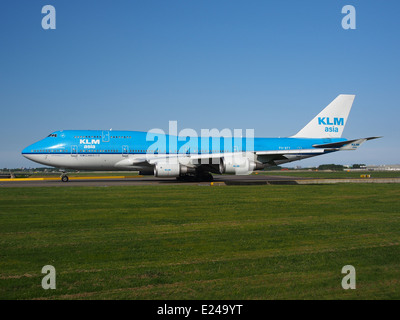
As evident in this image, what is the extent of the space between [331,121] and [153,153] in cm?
1967

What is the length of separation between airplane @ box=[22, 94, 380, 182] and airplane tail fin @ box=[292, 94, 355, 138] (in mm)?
2742

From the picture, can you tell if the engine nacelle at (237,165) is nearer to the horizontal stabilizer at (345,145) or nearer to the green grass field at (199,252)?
the horizontal stabilizer at (345,145)

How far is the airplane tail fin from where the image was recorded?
122 feet

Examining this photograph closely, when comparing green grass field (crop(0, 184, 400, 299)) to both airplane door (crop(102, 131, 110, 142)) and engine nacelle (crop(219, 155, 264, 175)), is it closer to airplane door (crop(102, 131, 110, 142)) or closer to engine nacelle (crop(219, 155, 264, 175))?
engine nacelle (crop(219, 155, 264, 175))

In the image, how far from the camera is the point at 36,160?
31.8m

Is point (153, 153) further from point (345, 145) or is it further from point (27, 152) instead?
point (345, 145)

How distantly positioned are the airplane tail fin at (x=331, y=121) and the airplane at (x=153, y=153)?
2.74 meters

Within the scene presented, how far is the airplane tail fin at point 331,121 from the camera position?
37281mm

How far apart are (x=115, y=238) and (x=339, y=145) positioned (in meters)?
30.0

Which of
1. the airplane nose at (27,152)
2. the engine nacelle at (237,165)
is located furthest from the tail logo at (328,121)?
the airplane nose at (27,152)

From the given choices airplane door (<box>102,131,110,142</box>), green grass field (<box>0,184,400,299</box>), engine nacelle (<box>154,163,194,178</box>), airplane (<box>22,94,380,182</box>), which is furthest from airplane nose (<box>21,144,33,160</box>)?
green grass field (<box>0,184,400,299</box>)

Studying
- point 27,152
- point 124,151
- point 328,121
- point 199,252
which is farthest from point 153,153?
point 199,252
